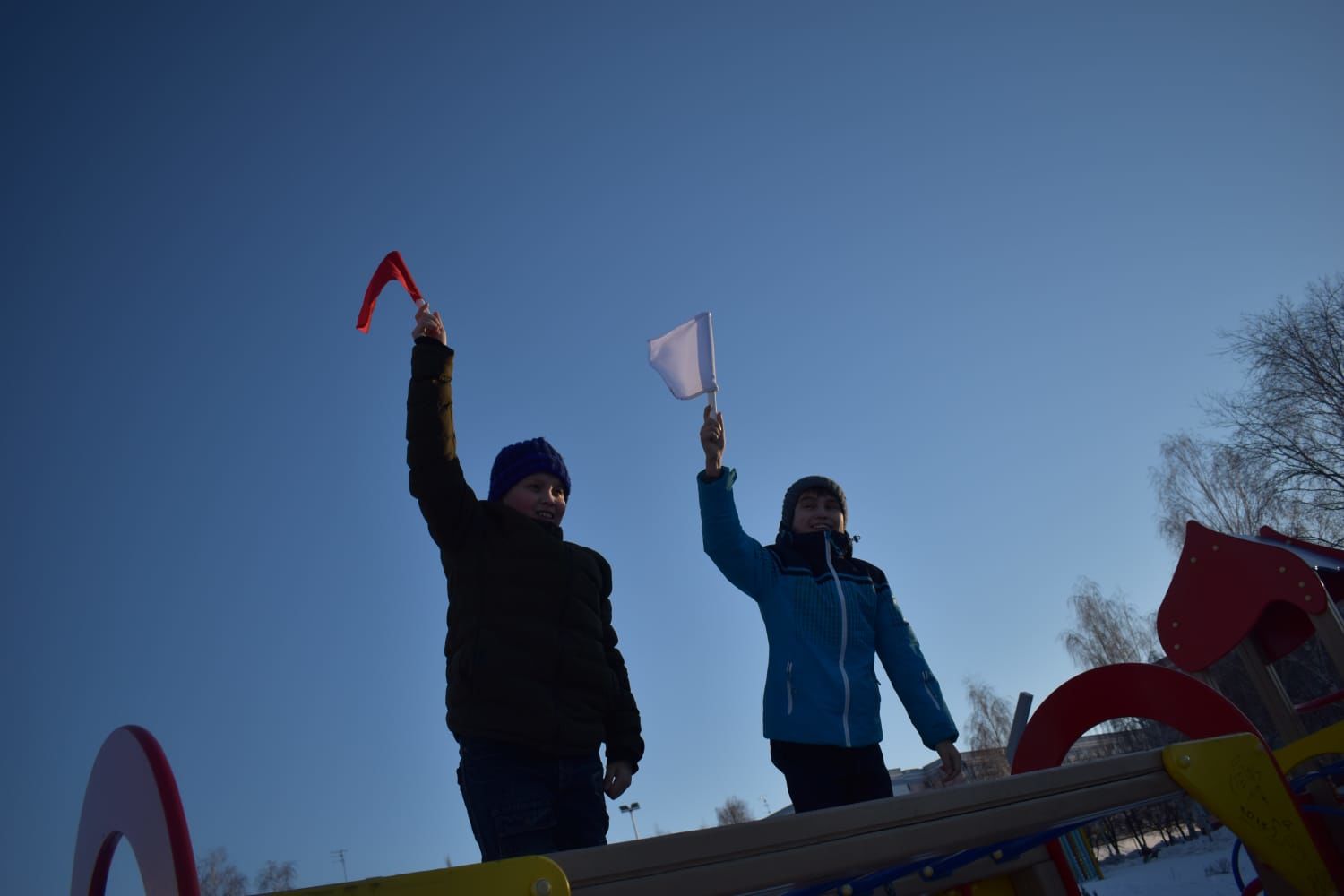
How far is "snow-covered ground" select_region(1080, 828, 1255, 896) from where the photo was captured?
17.4 feet

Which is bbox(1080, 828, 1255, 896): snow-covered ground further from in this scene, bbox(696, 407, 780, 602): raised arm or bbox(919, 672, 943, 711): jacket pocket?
bbox(696, 407, 780, 602): raised arm

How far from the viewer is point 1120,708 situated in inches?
86.6

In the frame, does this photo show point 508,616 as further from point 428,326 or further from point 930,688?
point 930,688

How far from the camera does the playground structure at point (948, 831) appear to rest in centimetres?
89

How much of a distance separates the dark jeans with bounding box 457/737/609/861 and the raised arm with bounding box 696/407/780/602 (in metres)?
1.02

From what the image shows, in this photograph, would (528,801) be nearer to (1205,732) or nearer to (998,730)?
(1205,732)

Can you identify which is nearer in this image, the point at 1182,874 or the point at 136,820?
the point at 136,820

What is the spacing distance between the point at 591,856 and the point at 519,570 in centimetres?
157

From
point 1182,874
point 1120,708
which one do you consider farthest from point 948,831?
point 1182,874

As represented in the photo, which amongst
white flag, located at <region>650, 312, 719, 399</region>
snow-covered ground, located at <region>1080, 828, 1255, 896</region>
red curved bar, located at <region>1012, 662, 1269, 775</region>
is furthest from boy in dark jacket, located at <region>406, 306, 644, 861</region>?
snow-covered ground, located at <region>1080, 828, 1255, 896</region>

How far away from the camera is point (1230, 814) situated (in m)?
1.55

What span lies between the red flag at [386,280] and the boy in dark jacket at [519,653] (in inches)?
11.4

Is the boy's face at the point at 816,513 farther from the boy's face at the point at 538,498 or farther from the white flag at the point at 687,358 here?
the boy's face at the point at 538,498

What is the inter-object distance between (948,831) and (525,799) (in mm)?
1163
